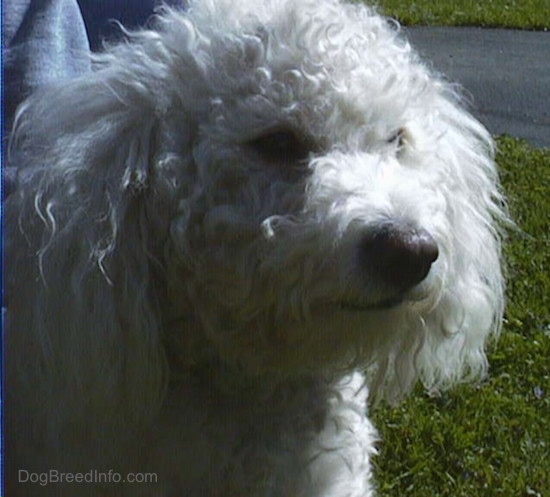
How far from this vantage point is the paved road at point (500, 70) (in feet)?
27.9

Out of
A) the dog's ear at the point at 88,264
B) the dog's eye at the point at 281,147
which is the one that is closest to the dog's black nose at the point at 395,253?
the dog's eye at the point at 281,147

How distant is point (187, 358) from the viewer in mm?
2416

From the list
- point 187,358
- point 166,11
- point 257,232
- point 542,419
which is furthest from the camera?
point 542,419

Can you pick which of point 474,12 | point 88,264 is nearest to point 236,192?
point 88,264

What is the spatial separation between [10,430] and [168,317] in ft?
1.37

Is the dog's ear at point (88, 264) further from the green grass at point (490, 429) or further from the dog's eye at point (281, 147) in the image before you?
the green grass at point (490, 429)

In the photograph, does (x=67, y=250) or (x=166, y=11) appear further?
(x=166, y=11)

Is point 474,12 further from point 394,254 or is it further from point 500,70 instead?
point 394,254

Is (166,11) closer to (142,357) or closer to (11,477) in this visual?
(142,357)

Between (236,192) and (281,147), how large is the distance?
0.42 ft

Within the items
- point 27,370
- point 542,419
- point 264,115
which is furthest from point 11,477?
point 542,419

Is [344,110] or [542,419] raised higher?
[344,110]

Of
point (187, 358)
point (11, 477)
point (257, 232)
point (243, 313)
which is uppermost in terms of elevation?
point (257, 232)

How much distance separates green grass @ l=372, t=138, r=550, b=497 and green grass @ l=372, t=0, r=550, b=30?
25.9ft
